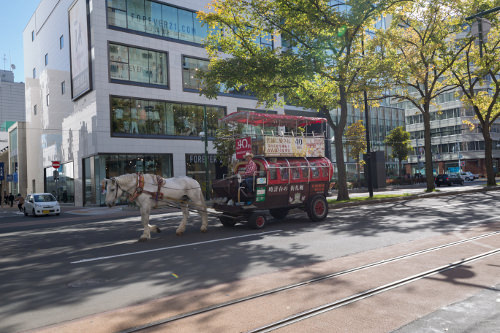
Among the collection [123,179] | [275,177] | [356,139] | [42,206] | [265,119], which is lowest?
[42,206]

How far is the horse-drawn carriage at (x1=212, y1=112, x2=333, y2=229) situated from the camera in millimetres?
11859

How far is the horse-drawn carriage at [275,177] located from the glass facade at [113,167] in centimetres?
1825

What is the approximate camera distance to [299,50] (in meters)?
20.4

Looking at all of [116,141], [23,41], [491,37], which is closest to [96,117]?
[116,141]

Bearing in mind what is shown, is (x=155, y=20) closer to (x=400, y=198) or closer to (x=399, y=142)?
(x=400, y=198)

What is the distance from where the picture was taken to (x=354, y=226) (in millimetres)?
11742

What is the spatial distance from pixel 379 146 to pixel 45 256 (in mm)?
55760

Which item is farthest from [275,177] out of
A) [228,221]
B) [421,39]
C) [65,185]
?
[65,185]

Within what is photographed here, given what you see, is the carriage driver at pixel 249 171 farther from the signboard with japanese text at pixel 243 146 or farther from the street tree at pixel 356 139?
the street tree at pixel 356 139

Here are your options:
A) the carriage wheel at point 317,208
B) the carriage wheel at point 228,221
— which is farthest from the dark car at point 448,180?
the carriage wheel at point 228,221

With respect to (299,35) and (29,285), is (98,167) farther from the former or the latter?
(29,285)

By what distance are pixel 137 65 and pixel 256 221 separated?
2520 centimetres

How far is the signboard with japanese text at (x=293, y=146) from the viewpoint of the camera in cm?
1262

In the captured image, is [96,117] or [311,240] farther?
[96,117]
